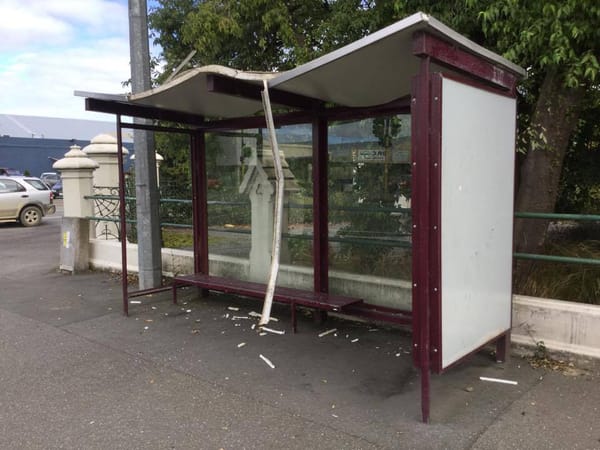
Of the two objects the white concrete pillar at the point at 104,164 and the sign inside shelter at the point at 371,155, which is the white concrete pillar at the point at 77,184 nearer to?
the white concrete pillar at the point at 104,164

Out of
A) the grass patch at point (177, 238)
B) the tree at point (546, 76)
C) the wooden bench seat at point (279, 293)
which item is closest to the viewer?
the tree at point (546, 76)

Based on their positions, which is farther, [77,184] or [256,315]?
[77,184]

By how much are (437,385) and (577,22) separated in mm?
2964

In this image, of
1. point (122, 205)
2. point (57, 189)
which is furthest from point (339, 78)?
point (57, 189)

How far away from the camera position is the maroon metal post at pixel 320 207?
516 cm

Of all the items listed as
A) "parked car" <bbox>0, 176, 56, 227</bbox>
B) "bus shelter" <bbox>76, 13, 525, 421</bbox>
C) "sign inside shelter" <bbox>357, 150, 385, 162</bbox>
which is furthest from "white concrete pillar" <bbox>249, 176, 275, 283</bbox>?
"parked car" <bbox>0, 176, 56, 227</bbox>

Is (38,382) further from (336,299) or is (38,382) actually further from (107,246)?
(107,246)

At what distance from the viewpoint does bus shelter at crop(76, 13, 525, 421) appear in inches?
123

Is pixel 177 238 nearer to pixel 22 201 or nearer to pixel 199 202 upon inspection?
pixel 199 202

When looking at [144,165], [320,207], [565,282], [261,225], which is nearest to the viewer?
[565,282]

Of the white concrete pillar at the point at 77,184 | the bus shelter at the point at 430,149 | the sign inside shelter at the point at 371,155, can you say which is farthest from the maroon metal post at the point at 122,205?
the white concrete pillar at the point at 77,184

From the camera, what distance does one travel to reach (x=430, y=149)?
312 cm

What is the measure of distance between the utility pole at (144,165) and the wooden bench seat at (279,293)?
0.77 metres

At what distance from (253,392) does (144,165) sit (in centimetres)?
374
